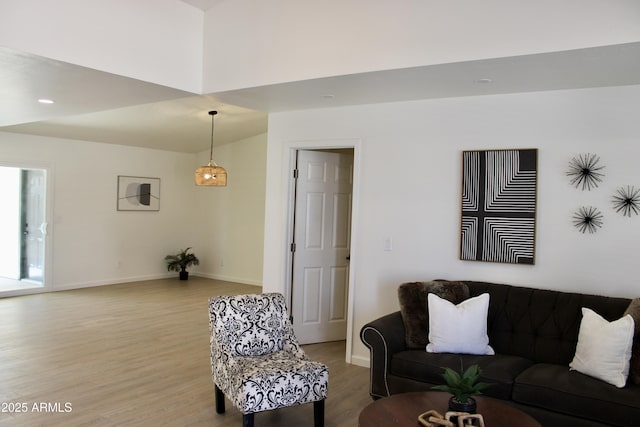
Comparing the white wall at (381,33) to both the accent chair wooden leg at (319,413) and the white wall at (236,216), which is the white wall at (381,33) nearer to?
the accent chair wooden leg at (319,413)

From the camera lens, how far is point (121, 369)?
412 centimetres

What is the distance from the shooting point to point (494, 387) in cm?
290

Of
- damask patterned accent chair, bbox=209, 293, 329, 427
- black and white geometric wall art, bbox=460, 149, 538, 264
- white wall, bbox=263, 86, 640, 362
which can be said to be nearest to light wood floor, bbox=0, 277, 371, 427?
damask patterned accent chair, bbox=209, 293, 329, 427

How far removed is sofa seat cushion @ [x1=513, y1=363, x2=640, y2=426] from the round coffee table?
0.51m

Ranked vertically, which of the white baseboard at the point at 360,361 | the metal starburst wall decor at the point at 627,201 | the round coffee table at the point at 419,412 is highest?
the metal starburst wall decor at the point at 627,201

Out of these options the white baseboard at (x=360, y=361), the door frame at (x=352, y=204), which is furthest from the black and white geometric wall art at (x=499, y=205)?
the white baseboard at (x=360, y=361)

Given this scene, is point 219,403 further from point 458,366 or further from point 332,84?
point 332,84


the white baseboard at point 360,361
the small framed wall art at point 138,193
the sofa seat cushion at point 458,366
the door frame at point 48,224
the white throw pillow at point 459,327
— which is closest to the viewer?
the sofa seat cushion at point 458,366

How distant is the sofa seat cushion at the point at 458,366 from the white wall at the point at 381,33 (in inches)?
76.2

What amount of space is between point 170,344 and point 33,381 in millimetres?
1333

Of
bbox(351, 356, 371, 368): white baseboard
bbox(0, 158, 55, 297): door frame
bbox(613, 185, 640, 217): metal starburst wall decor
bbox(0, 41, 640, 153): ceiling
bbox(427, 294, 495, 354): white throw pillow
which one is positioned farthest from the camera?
bbox(0, 158, 55, 297): door frame

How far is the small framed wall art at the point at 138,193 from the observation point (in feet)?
27.6

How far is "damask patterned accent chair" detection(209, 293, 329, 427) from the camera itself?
2771mm

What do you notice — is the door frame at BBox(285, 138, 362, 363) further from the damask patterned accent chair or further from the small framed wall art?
the small framed wall art
